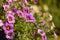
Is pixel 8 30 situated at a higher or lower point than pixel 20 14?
lower

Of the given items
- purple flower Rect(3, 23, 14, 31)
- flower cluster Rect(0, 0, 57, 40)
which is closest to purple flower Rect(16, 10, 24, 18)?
flower cluster Rect(0, 0, 57, 40)

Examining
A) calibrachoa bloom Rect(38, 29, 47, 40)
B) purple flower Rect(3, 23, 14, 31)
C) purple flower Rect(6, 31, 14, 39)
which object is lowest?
calibrachoa bloom Rect(38, 29, 47, 40)

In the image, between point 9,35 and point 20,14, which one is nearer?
point 9,35

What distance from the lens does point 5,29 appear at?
2.69 metres

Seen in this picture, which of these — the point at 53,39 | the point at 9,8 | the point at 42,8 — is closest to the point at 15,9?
the point at 9,8

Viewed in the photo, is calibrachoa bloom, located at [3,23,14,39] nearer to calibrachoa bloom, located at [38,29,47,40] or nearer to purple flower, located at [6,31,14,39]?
purple flower, located at [6,31,14,39]

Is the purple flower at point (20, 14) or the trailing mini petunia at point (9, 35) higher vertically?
the purple flower at point (20, 14)

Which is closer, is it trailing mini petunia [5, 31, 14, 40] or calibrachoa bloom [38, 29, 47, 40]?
trailing mini petunia [5, 31, 14, 40]

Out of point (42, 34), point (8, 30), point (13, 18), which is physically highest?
point (13, 18)

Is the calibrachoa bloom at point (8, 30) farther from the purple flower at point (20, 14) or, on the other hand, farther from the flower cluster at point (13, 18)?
the purple flower at point (20, 14)

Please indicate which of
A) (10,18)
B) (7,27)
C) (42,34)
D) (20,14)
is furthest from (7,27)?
(42,34)

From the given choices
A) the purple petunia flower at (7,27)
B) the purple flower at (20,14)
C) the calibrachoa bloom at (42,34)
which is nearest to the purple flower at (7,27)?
the purple petunia flower at (7,27)

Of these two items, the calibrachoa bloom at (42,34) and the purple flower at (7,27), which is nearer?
the purple flower at (7,27)

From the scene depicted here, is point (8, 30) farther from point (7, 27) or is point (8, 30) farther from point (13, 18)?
point (13, 18)
